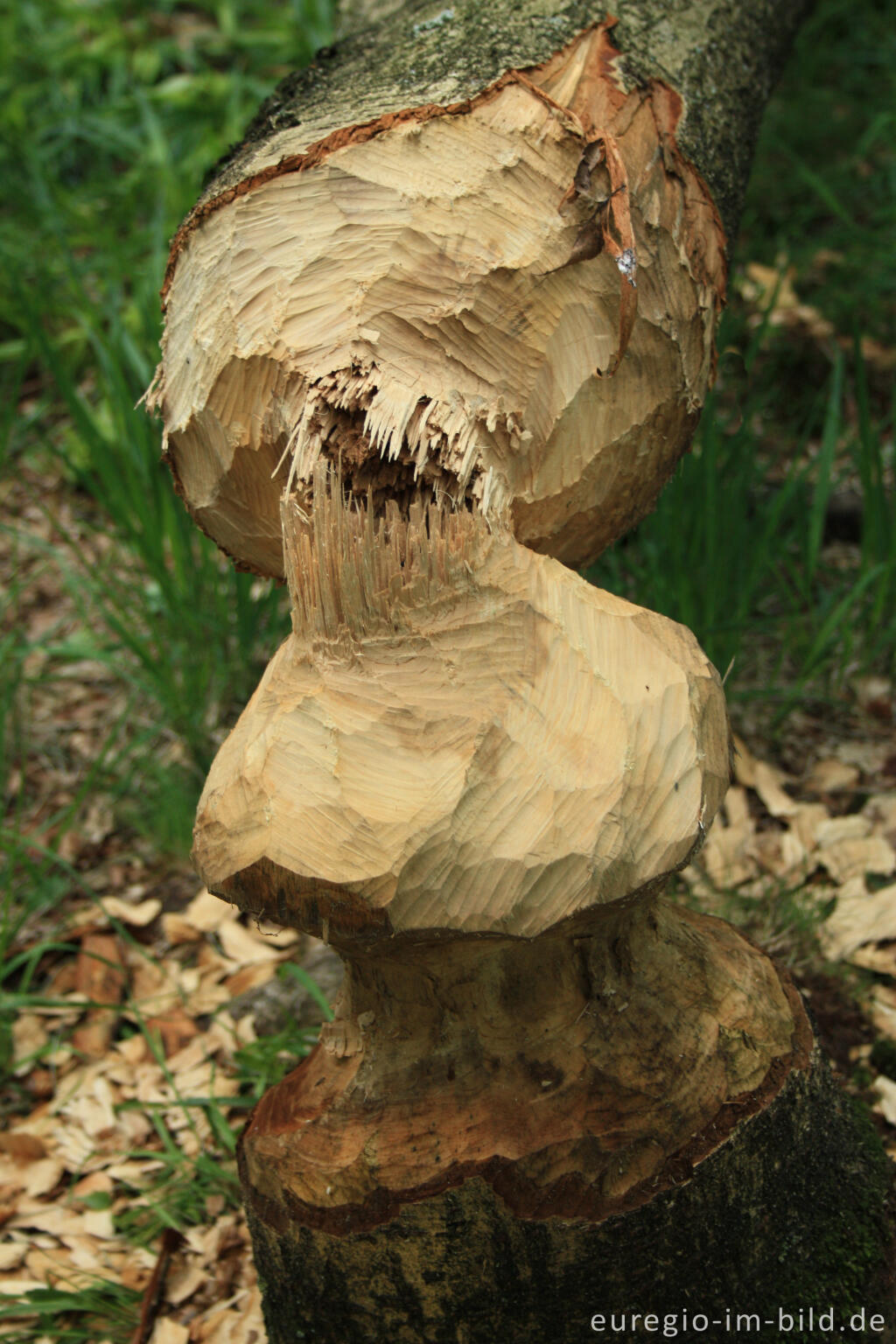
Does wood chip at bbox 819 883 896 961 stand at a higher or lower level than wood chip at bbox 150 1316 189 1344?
higher

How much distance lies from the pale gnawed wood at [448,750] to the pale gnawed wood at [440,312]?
8 centimetres

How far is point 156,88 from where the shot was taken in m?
3.76

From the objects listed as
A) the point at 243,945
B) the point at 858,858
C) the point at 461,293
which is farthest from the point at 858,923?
the point at 461,293

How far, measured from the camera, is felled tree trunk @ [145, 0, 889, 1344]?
100 centimetres

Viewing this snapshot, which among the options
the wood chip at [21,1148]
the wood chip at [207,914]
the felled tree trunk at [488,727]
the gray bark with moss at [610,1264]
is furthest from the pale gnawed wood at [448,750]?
the wood chip at [207,914]

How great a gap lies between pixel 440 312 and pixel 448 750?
39 centimetres

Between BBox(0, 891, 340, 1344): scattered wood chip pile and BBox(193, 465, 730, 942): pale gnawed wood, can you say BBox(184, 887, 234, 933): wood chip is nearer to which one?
BBox(0, 891, 340, 1344): scattered wood chip pile

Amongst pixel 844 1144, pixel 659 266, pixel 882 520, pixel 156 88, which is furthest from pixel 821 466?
pixel 156 88

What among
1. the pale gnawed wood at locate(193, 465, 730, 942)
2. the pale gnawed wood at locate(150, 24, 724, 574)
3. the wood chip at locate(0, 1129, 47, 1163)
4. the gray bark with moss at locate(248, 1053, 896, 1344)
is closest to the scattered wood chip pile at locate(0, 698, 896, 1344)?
the wood chip at locate(0, 1129, 47, 1163)

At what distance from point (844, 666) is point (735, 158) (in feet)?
3.49

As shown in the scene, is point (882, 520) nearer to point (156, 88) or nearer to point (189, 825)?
point (189, 825)

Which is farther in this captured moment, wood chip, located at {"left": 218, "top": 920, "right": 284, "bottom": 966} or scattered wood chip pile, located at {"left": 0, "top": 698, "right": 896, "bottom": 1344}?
wood chip, located at {"left": 218, "top": 920, "right": 284, "bottom": 966}

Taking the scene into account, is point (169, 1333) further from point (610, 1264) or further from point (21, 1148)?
point (610, 1264)

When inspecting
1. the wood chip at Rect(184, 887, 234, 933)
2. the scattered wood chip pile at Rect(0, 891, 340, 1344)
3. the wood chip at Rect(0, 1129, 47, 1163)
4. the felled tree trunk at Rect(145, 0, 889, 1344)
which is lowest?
the wood chip at Rect(0, 1129, 47, 1163)
